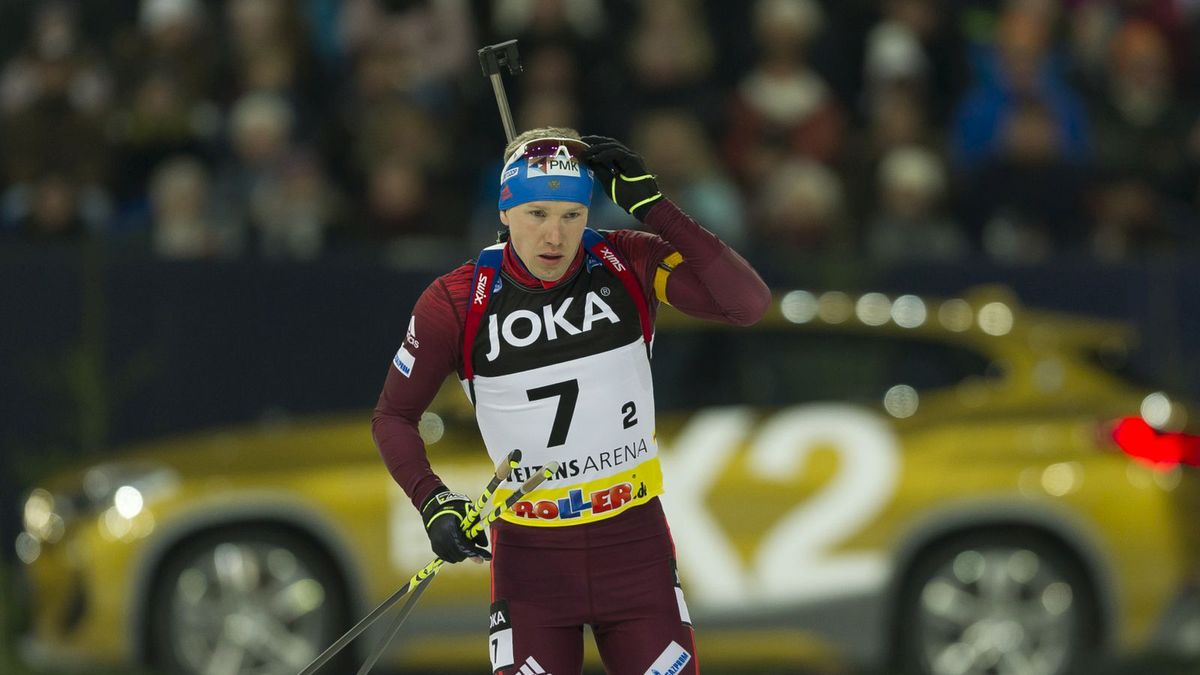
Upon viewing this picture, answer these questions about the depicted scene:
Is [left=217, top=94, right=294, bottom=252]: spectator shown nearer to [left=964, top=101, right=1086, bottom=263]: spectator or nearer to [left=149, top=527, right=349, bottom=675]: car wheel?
[left=149, top=527, right=349, bottom=675]: car wheel

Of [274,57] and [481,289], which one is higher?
[274,57]

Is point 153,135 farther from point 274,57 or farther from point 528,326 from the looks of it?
point 528,326

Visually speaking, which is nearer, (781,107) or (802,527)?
(802,527)

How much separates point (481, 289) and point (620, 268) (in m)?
0.39

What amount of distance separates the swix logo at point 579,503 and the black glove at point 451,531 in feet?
0.79

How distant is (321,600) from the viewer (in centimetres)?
941

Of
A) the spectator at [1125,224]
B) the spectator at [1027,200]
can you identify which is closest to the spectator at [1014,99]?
the spectator at [1027,200]

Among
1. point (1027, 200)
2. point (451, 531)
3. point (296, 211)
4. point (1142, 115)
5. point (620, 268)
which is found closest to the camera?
point (451, 531)

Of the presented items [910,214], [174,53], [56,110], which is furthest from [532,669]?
[174,53]

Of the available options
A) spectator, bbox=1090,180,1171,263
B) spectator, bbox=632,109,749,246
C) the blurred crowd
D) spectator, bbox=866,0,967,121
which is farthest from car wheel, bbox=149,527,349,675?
spectator, bbox=866,0,967,121

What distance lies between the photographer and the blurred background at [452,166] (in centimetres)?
1132

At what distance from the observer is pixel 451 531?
562 cm

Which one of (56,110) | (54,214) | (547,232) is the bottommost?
(547,232)

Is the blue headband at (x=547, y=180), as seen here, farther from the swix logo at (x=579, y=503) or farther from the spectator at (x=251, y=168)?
the spectator at (x=251, y=168)
